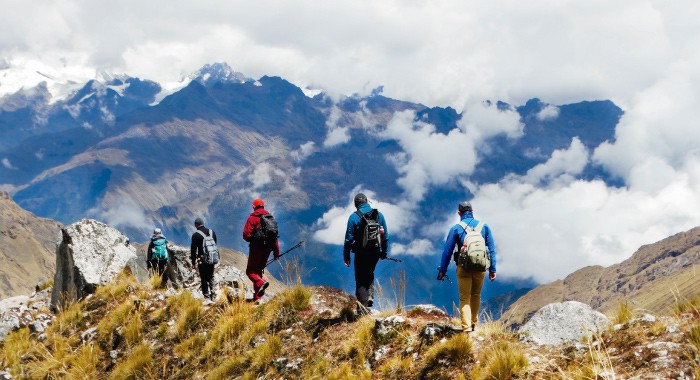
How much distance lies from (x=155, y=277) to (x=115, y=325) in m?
3.36

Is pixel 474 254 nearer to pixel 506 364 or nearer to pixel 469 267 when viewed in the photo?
pixel 469 267

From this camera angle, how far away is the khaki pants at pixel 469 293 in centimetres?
938

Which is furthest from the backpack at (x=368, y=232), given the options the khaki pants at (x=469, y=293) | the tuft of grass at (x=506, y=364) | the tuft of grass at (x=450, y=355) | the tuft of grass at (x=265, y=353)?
the tuft of grass at (x=506, y=364)

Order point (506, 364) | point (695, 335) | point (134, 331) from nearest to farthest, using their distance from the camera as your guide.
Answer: point (695, 335), point (506, 364), point (134, 331)

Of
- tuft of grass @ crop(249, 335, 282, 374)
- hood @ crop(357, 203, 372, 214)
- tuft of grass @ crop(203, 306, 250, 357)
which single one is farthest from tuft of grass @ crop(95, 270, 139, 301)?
hood @ crop(357, 203, 372, 214)

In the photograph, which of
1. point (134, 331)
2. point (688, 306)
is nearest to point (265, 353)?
point (134, 331)

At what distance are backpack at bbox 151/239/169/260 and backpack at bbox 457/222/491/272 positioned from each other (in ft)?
48.5

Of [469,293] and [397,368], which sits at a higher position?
[469,293]

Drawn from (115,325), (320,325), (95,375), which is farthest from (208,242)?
(320,325)

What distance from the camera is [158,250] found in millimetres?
20219

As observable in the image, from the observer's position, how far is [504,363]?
700 cm

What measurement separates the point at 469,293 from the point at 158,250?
1500cm

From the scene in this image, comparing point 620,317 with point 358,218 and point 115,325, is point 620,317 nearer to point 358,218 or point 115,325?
point 358,218

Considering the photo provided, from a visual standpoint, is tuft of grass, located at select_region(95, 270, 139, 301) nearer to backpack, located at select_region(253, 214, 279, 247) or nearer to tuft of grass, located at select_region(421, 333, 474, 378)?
backpack, located at select_region(253, 214, 279, 247)
